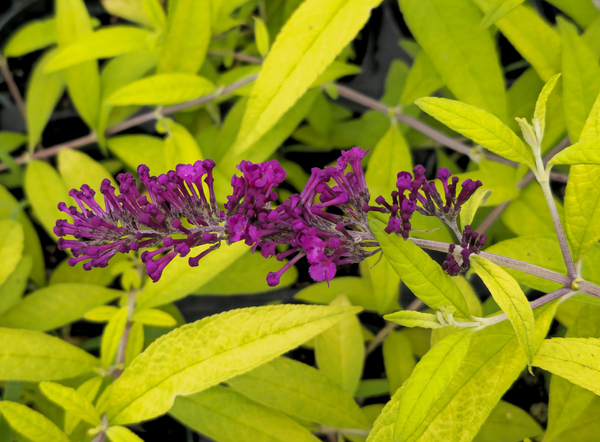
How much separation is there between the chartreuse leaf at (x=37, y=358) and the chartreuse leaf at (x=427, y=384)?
837 millimetres

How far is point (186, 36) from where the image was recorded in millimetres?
1210

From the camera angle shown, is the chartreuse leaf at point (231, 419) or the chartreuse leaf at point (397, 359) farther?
the chartreuse leaf at point (397, 359)

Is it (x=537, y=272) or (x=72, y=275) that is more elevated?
(x=537, y=272)

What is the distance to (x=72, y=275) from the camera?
4.97 ft

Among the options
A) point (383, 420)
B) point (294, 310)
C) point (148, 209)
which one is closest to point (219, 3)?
point (148, 209)

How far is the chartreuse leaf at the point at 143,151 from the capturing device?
134cm

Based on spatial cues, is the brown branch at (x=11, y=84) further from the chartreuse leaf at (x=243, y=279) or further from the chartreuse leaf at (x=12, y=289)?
the chartreuse leaf at (x=243, y=279)

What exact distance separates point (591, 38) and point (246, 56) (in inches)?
39.0

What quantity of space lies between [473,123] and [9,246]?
1191 millimetres

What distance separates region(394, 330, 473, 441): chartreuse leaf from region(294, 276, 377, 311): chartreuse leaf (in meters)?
0.66

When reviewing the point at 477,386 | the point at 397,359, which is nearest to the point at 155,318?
the point at 397,359

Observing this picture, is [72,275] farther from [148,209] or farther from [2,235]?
[148,209]

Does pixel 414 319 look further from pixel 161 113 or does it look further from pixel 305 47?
pixel 161 113

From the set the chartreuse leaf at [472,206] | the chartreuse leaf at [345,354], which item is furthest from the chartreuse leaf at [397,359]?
the chartreuse leaf at [472,206]
